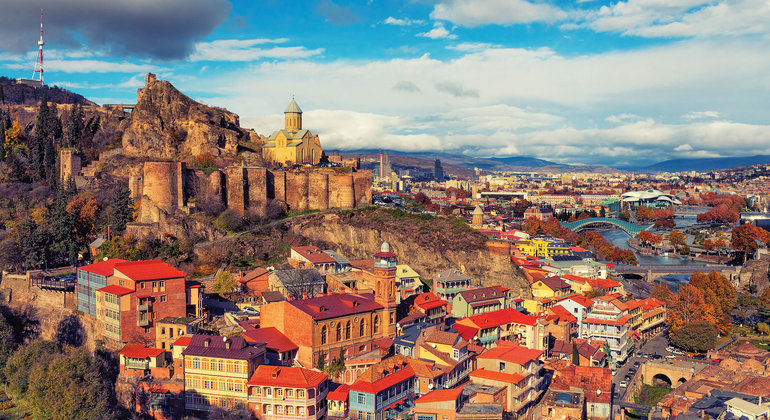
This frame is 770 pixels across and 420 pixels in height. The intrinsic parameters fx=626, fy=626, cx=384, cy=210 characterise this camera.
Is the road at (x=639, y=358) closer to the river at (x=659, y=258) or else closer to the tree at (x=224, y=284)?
the river at (x=659, y=258)

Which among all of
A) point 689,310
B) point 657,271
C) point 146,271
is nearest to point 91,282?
point 146,271

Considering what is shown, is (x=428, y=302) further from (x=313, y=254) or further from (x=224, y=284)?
(x=224, y=284)

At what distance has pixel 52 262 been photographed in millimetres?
41719

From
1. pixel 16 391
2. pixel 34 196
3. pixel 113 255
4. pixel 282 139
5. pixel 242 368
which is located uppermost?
pixel 282 139

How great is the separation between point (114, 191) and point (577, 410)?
3619 cm

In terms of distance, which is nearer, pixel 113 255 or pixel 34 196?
pixel 113 255

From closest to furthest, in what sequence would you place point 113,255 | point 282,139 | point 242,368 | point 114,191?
1. point 242,368
2. point 113,255
3. point 114,191
4. point 282,139

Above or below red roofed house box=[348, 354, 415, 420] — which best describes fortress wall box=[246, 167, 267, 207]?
above

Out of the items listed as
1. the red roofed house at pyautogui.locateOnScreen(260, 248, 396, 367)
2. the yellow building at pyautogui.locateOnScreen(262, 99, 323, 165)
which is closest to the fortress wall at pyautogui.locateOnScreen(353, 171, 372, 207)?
the yellow building at pyautogui.locateOnScreen(262, 99, 323, 165)

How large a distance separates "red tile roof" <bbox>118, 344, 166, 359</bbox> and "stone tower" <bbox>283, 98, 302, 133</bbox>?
31978mm

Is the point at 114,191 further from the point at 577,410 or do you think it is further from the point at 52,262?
the point at 577,410

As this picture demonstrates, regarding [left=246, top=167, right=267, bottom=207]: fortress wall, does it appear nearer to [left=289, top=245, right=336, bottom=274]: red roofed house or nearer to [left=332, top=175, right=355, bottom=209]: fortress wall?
[left=332, top=175, right=355, bottom=209]: fortress wall

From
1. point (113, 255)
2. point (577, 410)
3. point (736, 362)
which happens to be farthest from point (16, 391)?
point (736, 362)

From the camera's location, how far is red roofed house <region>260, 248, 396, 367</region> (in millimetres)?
28812
